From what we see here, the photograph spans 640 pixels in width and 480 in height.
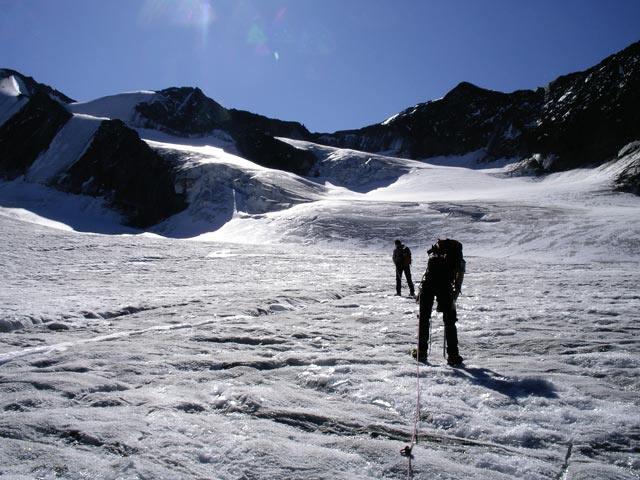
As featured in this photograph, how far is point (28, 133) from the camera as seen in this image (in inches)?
3300

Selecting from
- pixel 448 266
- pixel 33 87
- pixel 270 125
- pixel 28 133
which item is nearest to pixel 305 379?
pixel 448 266

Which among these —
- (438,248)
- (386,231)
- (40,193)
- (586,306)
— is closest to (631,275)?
(586,306)

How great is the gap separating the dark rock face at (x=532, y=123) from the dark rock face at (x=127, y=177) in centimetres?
6779

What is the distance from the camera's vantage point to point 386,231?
1586 inches

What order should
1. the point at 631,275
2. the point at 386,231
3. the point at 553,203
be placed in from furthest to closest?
the point at 553,203
the point at 386,231
the point at 631,275

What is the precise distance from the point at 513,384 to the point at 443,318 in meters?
1.41

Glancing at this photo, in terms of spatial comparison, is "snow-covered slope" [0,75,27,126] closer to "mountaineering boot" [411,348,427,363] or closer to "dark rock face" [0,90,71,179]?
"dark rock face" [0,90,71,179]

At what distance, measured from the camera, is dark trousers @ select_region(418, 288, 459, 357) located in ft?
18.5

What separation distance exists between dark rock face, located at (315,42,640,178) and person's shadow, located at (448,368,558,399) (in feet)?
256

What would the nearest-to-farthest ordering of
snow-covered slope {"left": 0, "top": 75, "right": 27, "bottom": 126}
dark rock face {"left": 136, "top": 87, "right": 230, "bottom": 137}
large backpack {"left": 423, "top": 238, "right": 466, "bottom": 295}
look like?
large backpack {"left": 423, "top": 238, "right": 466, "bottom": 295}, snow-covered slope {"left": 0, "top": 75, "right": 27, "bottom": 126}, dark rock face {"left": 136, "top": 87, "right": 230, "bottom": 137}

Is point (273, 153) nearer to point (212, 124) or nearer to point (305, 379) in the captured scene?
point (212, 124)

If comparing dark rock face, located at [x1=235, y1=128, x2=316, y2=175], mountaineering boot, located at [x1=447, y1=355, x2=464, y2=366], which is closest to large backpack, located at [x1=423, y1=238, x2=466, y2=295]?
mountaineering boot, located at [x1=447, y1=355, x2=464, y2=366]

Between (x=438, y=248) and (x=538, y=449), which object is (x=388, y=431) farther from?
(x=438, y=248)

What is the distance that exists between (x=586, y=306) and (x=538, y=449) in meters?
7.22
